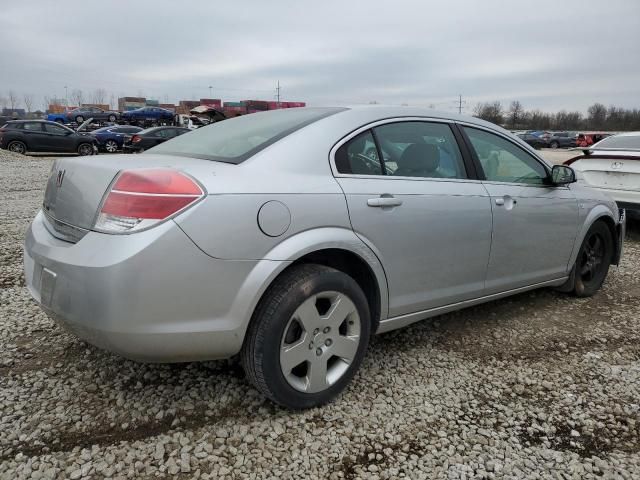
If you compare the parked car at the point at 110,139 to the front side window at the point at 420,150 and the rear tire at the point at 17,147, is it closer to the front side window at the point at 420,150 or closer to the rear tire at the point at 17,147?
the rear tire at the point at 17,147

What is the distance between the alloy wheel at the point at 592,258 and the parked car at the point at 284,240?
1.13 m

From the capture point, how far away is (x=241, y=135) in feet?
8.70

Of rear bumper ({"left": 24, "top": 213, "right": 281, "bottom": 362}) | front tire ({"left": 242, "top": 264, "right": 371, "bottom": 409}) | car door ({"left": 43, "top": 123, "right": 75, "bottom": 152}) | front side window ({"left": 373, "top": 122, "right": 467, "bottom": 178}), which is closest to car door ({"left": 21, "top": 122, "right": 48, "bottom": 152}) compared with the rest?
car door ({"left": 43, "top": 123, "right": 75, "bottom": 152})

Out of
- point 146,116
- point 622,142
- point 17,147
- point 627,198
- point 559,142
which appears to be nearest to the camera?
point 627,198

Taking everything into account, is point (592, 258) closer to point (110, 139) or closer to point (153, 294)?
point (153, 294)

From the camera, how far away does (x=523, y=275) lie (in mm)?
3406

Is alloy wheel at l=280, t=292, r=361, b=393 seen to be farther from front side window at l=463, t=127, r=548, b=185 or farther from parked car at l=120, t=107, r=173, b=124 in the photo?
parked car at l=120, t=107, r=173, b=124

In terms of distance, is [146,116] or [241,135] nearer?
[241,135]

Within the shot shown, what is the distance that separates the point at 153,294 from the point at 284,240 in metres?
0.59

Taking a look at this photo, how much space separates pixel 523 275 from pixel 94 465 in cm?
283

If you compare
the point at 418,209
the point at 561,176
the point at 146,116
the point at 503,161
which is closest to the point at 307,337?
the point at 418,209

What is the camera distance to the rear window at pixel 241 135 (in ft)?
7.80

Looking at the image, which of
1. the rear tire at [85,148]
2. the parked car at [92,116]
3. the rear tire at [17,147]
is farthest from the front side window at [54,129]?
the parked car at [92,116]

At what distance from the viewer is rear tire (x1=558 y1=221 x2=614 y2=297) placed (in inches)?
159
